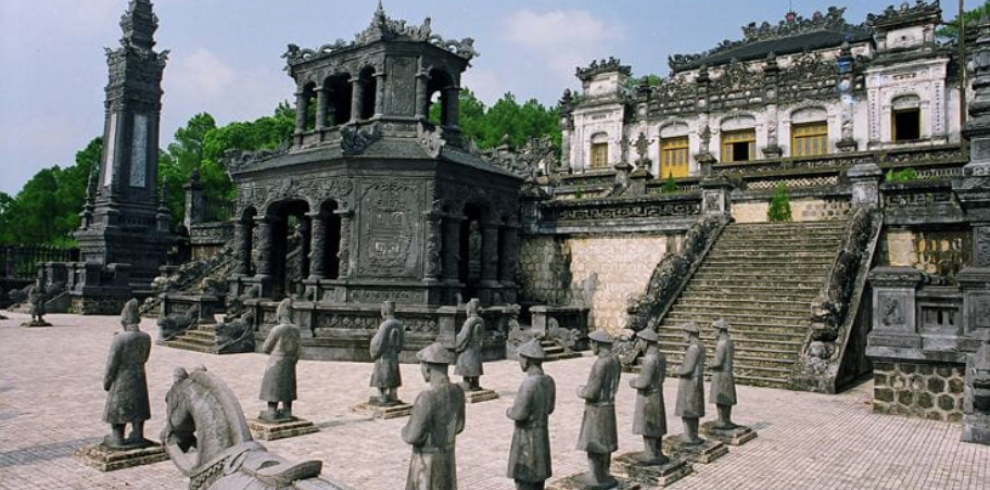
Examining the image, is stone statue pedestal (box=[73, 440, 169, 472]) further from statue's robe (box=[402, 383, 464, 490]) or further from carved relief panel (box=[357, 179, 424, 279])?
carved relief panel (box=[357, 179, 424, 279])

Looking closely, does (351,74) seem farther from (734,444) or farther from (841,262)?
(734,444)

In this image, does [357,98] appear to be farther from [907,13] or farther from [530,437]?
[907,13]

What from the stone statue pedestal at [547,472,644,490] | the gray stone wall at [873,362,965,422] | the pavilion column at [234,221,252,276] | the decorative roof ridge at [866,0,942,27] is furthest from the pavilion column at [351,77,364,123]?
the decorative roof ridge at [866,0,942,27]

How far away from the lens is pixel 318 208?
16.7 meters

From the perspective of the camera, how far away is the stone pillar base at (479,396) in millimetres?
10594

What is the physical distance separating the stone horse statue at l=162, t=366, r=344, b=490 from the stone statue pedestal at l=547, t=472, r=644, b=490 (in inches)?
126

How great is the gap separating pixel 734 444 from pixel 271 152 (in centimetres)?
1524

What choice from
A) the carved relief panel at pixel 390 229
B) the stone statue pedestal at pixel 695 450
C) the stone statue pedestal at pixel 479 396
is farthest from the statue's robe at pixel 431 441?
the carved relief panel at pixel 390 229

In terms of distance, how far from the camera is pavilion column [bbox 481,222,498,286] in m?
18.3

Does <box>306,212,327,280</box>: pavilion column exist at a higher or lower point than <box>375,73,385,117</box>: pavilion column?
lower

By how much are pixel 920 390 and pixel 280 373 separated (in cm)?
905

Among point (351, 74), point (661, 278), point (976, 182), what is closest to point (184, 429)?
point (976, 182)

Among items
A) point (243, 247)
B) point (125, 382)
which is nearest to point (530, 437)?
point (125, 382)

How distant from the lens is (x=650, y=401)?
700cm
